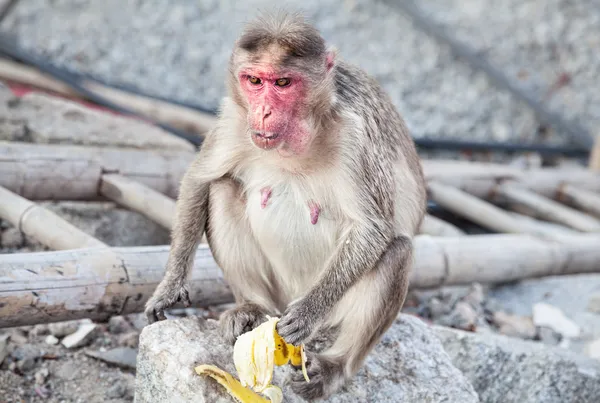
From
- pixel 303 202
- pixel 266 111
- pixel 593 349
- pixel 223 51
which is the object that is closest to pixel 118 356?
pixel 303 202

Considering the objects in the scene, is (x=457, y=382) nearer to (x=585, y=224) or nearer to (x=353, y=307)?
(x=353, y=307)

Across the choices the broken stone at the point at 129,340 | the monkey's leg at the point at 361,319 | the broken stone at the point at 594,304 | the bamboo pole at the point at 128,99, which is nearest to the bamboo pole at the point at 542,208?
the broken stone at the point at 594,304

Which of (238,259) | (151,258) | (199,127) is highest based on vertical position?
(238,259)

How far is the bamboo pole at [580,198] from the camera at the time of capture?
6.61 meters

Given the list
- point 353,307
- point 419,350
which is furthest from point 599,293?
point 353,307

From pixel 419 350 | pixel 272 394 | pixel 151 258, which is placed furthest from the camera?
pixel 151 258

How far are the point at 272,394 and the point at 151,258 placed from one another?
111 cm

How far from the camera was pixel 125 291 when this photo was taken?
3.31 metres

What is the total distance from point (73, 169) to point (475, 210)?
111 inches

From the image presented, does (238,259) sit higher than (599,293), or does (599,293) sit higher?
(238,259)

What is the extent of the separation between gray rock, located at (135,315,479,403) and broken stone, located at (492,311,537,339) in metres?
1.45

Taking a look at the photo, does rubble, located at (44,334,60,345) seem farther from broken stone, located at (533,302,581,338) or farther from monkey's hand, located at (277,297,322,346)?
broken stone, located at (533,302,581,338)

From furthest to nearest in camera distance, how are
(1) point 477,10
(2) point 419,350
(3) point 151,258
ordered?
(1) point 477,10, (3) point 151,258, (2) point 419,350

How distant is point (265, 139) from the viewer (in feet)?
8.55
